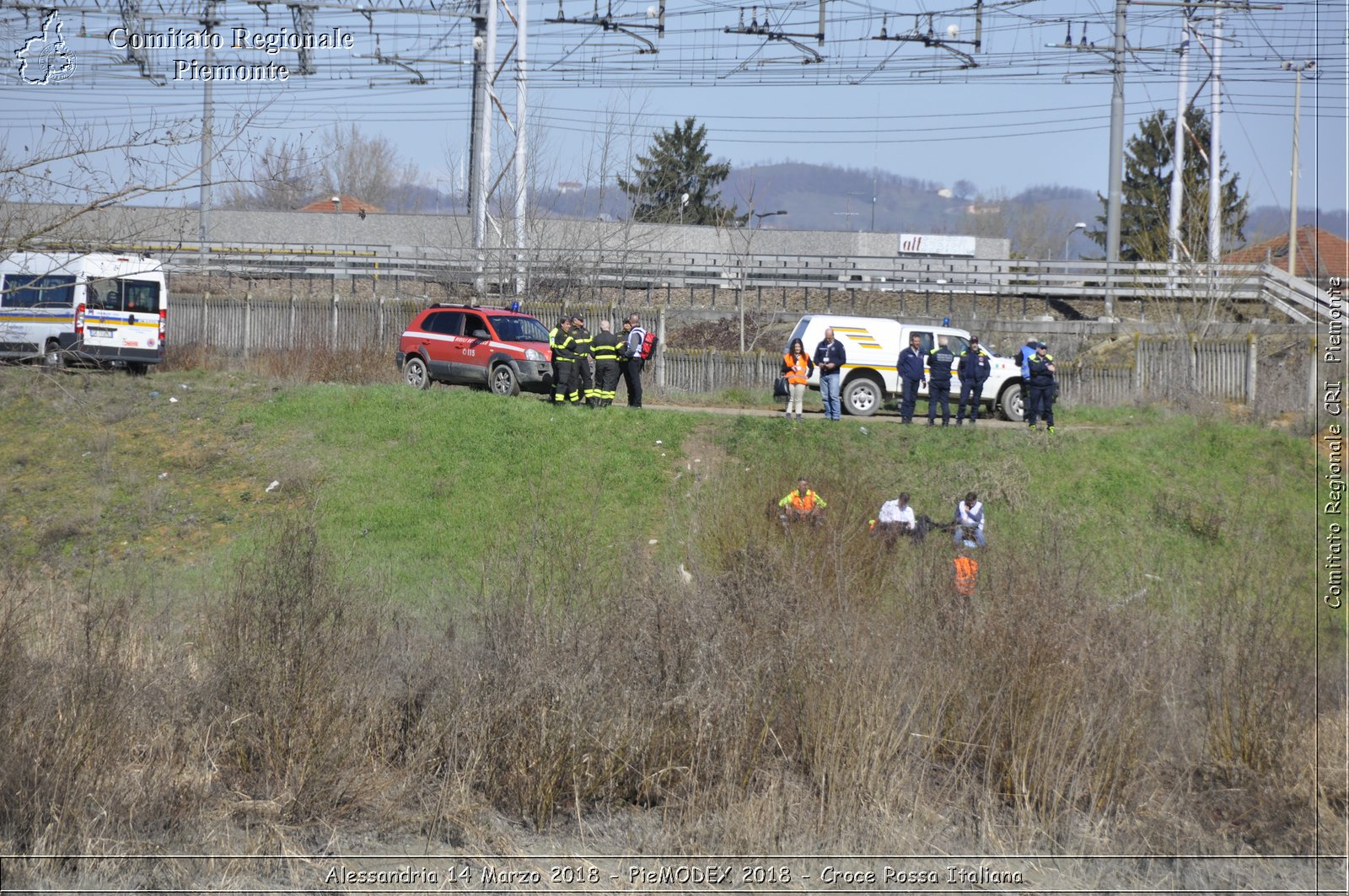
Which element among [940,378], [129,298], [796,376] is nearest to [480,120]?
[129,298]

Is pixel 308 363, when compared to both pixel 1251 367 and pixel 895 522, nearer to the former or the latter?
pixel 895 522

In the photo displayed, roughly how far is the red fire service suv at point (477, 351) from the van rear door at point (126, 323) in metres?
5.72

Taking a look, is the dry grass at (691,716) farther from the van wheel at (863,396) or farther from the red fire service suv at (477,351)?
the van wheel at (863,396)

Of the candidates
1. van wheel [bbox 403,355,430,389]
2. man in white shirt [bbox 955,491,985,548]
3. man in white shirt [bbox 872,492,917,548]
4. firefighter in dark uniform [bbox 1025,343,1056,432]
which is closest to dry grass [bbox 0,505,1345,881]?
man in white shirt [bbox 872,492,917,548]

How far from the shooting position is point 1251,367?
24.7 m

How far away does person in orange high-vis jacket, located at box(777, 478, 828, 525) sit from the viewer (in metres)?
12.8

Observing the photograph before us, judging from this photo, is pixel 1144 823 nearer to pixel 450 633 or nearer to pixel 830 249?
pixel 450 633

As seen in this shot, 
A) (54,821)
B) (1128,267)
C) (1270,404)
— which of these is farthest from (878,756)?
(1128,267)

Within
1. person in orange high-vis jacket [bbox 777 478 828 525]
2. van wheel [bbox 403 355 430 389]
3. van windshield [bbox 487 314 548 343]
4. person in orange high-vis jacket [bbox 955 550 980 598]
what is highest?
van windshield [bbox 487 314 548 343]

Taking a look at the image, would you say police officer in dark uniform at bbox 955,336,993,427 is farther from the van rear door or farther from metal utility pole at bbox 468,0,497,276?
the van rear door

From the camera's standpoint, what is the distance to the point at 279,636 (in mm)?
8844

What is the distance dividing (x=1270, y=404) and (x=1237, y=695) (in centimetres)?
1716

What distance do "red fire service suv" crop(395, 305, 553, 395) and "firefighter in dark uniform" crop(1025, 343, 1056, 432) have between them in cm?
866

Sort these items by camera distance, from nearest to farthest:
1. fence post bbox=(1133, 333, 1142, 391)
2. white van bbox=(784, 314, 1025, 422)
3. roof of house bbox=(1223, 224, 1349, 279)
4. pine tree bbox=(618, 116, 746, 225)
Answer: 1. roof of house bbox=(1223, 224, 1349, 279)
2. white van bbox=(784, 314, 1025, 422)
3. fence post bbox=(1133, 333, 1142, 391)
4. pine tree bbox=(618, 116, 746, 225)
